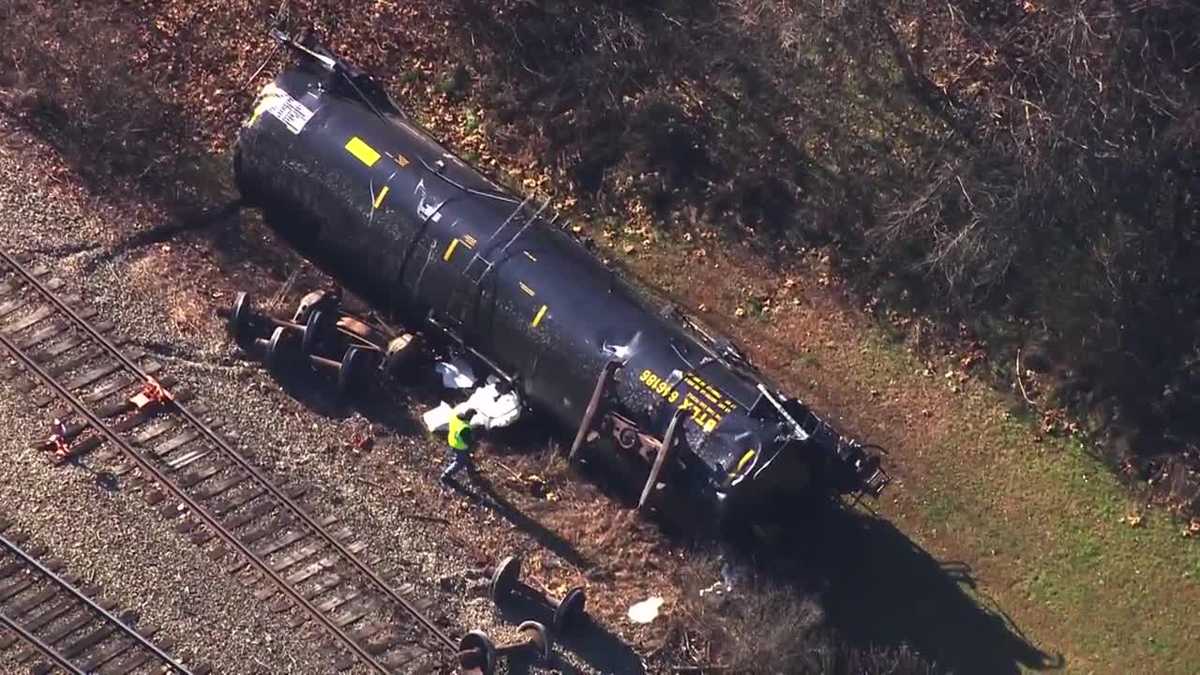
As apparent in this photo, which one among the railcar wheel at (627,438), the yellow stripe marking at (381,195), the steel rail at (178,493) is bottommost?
the steel rail at (178,493)

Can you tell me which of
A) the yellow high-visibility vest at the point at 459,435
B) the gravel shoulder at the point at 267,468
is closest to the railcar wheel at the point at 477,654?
the gravel shoulder at the point at 267,468

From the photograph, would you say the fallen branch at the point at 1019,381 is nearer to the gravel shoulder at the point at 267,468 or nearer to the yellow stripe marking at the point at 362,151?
the gravel shoulder at the point at 267,468

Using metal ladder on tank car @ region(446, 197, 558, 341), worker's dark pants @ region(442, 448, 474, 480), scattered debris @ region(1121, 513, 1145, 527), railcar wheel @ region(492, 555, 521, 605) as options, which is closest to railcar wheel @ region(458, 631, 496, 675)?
railcar wheel @ region(492, 555, 521, 605)

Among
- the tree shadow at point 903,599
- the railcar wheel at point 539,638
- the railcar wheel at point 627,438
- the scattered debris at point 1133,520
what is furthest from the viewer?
the scattered debris at point 1133,520

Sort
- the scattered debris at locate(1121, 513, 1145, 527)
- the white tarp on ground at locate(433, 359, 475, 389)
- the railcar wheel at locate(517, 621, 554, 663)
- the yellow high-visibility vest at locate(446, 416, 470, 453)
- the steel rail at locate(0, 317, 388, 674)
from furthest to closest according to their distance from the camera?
the scattered debris at locate(1121, 513, 1145, 527) < the white tarp on ground at locate(433, 359, 475, 389) < the yellow high-visibility vest at locate(446, 416, 470, 453) < the railcar wheel at locate(517, 621, 554, 663) < the steel rail at locate(0, 317, 388, 674)

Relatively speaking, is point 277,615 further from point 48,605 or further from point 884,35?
point 884,35

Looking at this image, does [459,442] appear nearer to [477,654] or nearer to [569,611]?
[569,611]

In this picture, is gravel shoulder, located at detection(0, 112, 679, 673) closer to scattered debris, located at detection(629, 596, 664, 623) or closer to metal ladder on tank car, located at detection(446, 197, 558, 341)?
scattered debris, located at detection(629, 596, 664, 623)
